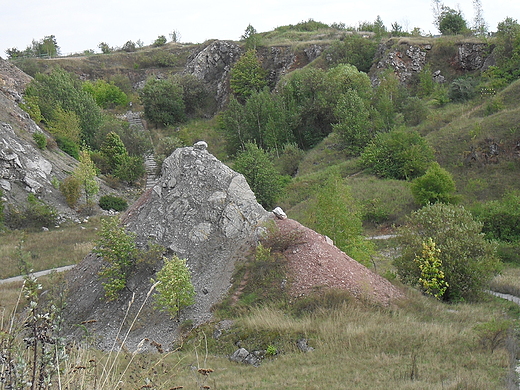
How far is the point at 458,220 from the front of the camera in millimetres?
17984

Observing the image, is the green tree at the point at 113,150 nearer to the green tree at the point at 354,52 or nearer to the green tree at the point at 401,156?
the green tree at the point at 401,156

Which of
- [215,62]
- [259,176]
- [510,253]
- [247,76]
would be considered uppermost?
[215,62]

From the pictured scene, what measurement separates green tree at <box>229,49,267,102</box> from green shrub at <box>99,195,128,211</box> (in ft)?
111

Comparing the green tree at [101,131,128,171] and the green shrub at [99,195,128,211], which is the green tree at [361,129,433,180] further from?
the green tree at [101,131,128,171]

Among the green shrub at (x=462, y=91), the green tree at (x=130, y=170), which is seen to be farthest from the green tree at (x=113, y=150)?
the green shrub at (x=462, y=91)

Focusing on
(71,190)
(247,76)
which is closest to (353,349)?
(71,190)

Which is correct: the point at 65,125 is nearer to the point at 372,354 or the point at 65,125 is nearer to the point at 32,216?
the point at 32,216

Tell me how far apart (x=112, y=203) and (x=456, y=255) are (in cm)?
2926

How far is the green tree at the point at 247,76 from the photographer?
68.3 metres

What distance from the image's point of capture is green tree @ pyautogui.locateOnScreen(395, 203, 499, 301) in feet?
53.9

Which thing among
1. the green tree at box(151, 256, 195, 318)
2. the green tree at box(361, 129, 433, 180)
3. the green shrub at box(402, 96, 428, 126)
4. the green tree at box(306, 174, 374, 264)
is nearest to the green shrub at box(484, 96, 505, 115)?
the green shrub at box(402, 96, 428, 126)

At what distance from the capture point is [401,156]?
35.3 m

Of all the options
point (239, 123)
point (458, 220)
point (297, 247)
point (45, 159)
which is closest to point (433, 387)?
point (297, 247)

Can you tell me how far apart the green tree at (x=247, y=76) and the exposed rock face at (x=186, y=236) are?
50.0 m
